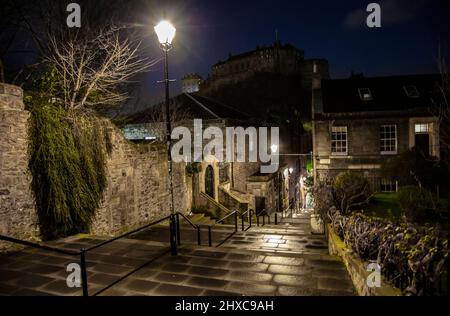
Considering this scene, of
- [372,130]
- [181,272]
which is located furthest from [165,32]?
[372,130]

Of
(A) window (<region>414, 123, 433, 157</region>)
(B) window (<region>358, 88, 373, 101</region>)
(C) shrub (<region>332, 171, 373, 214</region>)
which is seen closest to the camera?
(C) shrub (<region>332, 171, 373, 214</region>)

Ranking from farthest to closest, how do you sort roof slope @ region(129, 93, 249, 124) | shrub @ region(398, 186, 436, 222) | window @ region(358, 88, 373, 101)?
roof slope @ region(129, 93, 249, 124) → window @ region(358, 88, 373, 101) → shrub @ region(398, 186, 436, 222)

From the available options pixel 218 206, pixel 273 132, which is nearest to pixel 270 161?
pixel 273 132

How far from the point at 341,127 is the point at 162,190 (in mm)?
11608

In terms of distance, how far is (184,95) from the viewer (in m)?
A: 26.0

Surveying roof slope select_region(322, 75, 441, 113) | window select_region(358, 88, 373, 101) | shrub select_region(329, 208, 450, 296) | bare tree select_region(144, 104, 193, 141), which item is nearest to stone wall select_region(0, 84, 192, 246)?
bare tree select_region(144, 104, 193, 141)

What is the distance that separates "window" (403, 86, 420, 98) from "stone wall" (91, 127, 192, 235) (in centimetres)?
1569

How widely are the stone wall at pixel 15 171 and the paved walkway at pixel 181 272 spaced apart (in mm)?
755

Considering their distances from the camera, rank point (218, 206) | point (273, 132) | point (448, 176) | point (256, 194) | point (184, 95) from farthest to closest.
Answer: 1. point (273, 132)
2. point (184, 95)
3. point (256, 194)
4. point (218, 206)
5. point (448, 176)

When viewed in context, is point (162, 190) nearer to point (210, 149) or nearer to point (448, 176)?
point (210, 149)

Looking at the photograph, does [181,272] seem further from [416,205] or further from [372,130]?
[372,130]

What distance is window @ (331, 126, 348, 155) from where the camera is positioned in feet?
60.2

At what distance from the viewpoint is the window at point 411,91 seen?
18.8 m

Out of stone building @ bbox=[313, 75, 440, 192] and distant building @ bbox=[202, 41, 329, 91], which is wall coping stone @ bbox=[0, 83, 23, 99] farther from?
distant building @ bbox=[202, 41, 329, 91]
